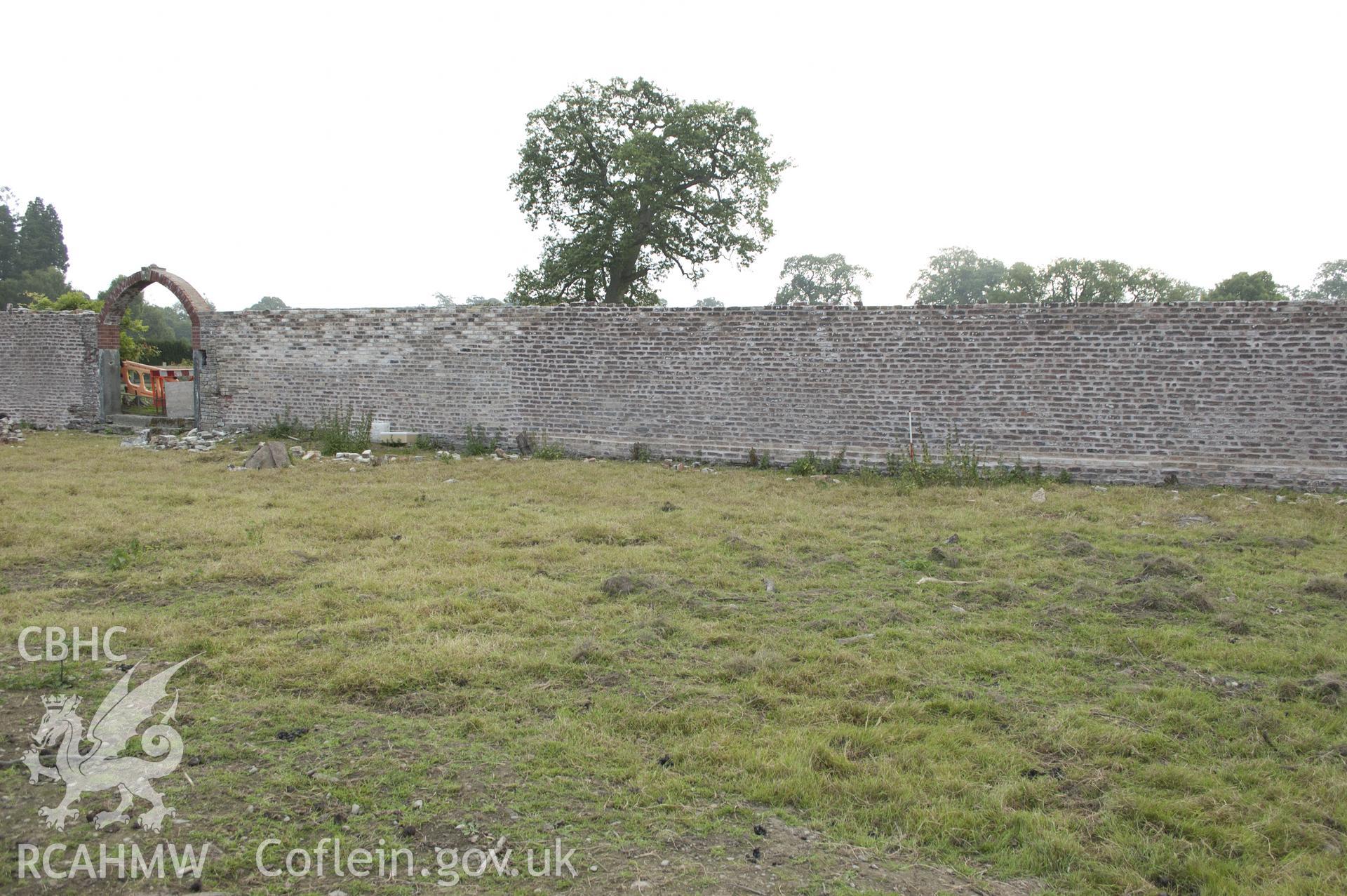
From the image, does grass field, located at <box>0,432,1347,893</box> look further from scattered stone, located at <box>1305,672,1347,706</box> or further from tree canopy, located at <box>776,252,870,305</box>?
tree canopy, located at <box>776,252,870,305</box>

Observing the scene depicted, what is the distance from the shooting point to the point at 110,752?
3678mm

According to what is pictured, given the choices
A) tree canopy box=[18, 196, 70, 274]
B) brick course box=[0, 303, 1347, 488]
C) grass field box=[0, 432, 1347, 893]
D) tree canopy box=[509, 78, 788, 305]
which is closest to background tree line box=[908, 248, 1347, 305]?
Result: tree canopy box=[509, 78, 788, 305]

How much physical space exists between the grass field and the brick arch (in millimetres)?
9400

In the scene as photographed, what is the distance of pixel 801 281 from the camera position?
180 ft

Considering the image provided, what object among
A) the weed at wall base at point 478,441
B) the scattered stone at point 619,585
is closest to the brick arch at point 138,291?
the weed at wall base at point 478,441

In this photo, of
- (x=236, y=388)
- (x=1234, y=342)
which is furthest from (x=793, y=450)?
(x=236, y=388)

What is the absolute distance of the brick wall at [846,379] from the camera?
36.5ft

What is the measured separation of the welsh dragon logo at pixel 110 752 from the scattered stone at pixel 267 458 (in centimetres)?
880

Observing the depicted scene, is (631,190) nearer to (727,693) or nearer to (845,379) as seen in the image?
(845,379)

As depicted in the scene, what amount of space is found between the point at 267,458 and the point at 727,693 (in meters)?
10.5

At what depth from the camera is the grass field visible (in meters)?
3.11

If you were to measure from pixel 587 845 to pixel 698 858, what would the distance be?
0.42m

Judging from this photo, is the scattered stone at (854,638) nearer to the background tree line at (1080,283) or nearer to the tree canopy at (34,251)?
the background tree line at (1080,283)

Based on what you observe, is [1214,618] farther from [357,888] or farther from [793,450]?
[793,450]
